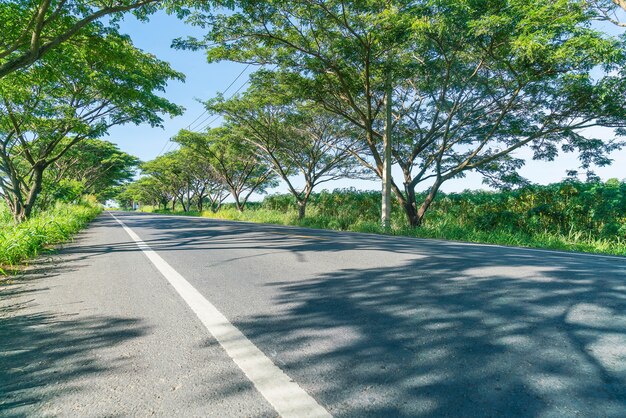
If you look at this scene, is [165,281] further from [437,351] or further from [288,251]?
[437,351]

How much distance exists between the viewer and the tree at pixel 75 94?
27.6ft

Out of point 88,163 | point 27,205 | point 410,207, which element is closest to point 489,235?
point 410,207

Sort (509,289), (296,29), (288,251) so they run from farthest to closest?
(296,29) < (288,251) < (509,289)

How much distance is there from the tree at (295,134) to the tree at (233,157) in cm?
180

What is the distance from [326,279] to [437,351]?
2.03m

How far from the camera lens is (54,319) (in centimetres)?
291

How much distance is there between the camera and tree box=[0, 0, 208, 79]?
19.1 feet

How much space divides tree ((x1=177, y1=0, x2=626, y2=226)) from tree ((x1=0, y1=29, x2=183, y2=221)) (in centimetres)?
209

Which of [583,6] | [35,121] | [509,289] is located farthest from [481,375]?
[35,121]

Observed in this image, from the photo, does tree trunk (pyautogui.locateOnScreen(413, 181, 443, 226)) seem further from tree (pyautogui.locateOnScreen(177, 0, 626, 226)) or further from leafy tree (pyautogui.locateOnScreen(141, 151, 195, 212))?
leafy tree (pyautogui.locateOnScreen(141, 151, 195, 212))

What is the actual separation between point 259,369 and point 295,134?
20679 mm

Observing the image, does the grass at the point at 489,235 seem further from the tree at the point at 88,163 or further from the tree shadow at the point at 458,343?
the tree at the point at 88,163

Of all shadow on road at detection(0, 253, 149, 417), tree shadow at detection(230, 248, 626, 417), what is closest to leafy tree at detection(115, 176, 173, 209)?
shadow on road at detection(0, 253, 149, 417)

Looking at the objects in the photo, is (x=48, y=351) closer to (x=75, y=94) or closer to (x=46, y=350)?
(x=46, y=350)
